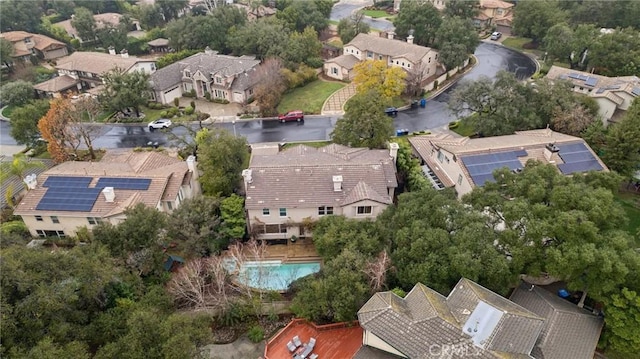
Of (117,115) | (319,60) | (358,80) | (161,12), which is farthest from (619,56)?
(161,12)

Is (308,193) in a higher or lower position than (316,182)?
lower

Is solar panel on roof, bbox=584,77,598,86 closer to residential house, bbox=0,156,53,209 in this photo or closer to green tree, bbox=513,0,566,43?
green tree, bbox=513,0,566,43

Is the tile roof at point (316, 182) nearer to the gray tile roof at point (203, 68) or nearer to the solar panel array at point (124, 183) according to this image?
the solar panel array at point (124, 183)

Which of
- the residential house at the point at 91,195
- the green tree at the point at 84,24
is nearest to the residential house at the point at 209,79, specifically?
the residential house at the point at 91,195

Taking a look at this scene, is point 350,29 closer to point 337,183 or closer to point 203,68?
point 203,68

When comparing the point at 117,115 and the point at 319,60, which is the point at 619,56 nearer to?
the point at 319,60

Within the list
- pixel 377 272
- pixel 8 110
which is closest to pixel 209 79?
pixel 8 110
